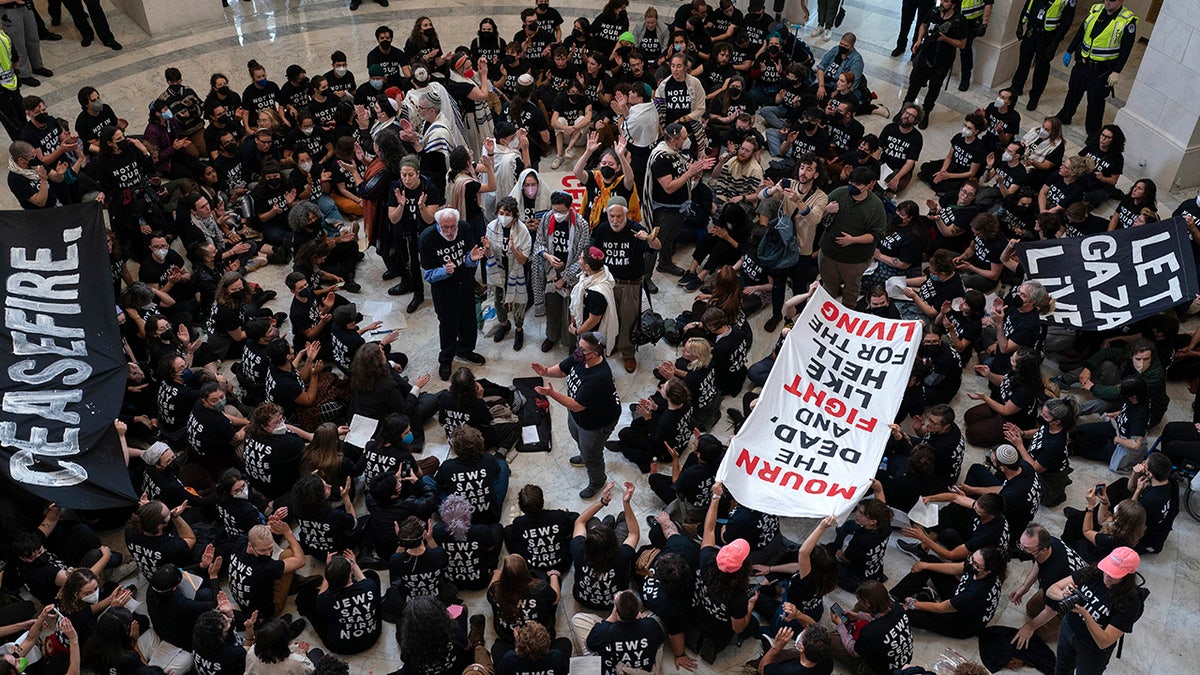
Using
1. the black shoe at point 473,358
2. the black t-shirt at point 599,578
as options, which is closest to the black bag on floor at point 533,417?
the black shoe at point 473,358

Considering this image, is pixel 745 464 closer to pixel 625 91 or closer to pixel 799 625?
pixel 799 625

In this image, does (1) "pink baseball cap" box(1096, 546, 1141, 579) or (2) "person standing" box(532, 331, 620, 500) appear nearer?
(1) "pink baseball cap" box(1096, 546, 1141, 579)

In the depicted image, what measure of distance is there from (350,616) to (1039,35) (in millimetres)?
12732

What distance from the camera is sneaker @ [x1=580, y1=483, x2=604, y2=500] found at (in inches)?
385

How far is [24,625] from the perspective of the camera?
788cm

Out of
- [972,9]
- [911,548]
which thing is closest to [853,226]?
[911,548]

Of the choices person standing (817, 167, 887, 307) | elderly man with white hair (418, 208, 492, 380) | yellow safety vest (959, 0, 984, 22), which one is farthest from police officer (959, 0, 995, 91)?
elderly man with white hair (418, 208, 492, 380)

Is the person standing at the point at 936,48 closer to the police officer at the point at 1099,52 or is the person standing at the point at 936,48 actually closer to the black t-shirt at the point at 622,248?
the police officer at the point at 1099,52

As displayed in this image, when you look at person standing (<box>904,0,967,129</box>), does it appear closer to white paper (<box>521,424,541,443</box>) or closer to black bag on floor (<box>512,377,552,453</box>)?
black bag on floor (<box>512,377,552,453</box>)

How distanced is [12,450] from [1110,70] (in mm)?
13572

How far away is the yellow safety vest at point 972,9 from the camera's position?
15477 mm

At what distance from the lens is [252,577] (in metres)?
7.98

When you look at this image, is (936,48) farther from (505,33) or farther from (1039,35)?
(505,33)

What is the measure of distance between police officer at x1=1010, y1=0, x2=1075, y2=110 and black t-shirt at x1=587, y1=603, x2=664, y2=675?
10844 millimetres
